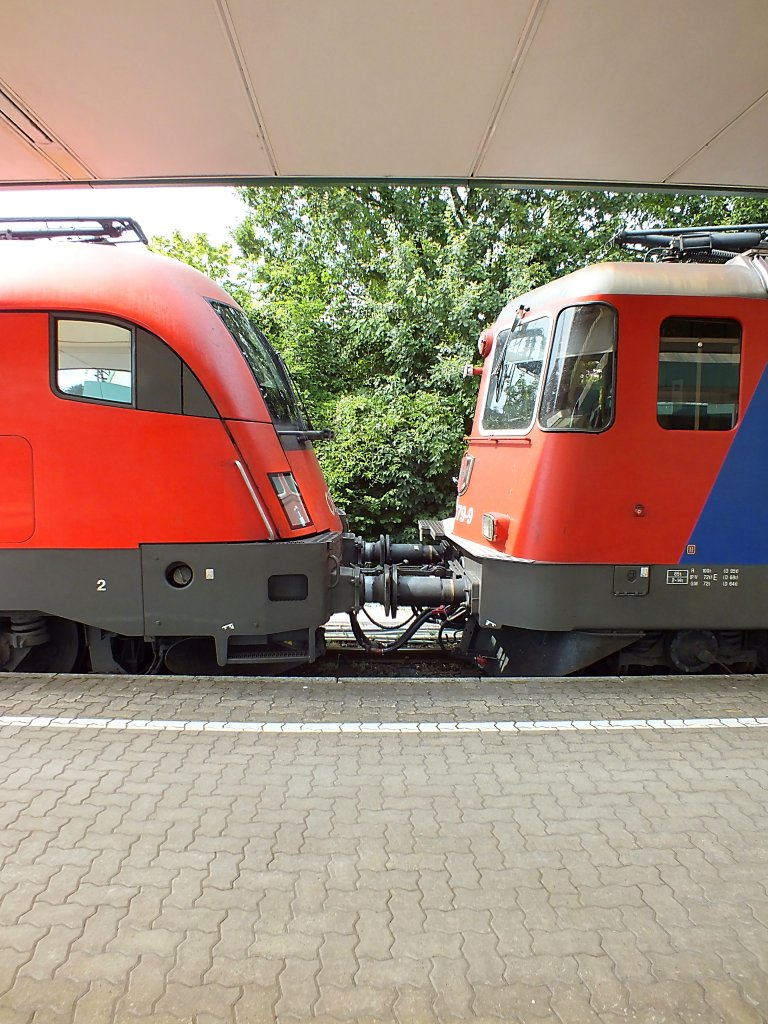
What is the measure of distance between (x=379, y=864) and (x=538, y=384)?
339 centimetres

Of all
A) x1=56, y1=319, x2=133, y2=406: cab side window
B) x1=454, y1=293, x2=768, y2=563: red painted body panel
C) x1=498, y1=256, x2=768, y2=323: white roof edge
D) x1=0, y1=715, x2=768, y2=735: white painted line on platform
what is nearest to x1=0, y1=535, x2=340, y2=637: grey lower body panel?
x1=0, y1=715, x2=768, y2=735: white painted line on platform

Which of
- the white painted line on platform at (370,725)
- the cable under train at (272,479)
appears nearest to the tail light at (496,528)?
the cable under train at (272,479)

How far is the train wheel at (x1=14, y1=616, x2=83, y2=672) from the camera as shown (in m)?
→ 4.80

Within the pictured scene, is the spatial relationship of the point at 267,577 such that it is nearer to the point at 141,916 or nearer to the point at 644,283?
the point at 141,916

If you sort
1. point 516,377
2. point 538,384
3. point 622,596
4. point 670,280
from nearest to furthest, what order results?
point 670,280, point 622,596, point 538,384, point 516,377

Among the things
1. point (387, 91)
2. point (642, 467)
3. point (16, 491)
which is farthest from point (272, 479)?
point (642, 467)

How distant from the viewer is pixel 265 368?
516cm

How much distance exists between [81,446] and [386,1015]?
12.0 feet

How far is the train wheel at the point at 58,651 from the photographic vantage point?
480 cm

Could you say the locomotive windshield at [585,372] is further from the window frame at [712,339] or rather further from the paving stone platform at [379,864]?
the paving stone platform at [379,864]

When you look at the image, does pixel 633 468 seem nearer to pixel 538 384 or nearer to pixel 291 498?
pixel 538 384

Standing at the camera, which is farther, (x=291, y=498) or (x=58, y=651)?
(x=58, y=651)

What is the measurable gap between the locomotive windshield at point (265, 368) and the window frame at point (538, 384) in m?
1.63

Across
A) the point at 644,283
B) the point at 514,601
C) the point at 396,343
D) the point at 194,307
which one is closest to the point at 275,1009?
the point at 514,601
